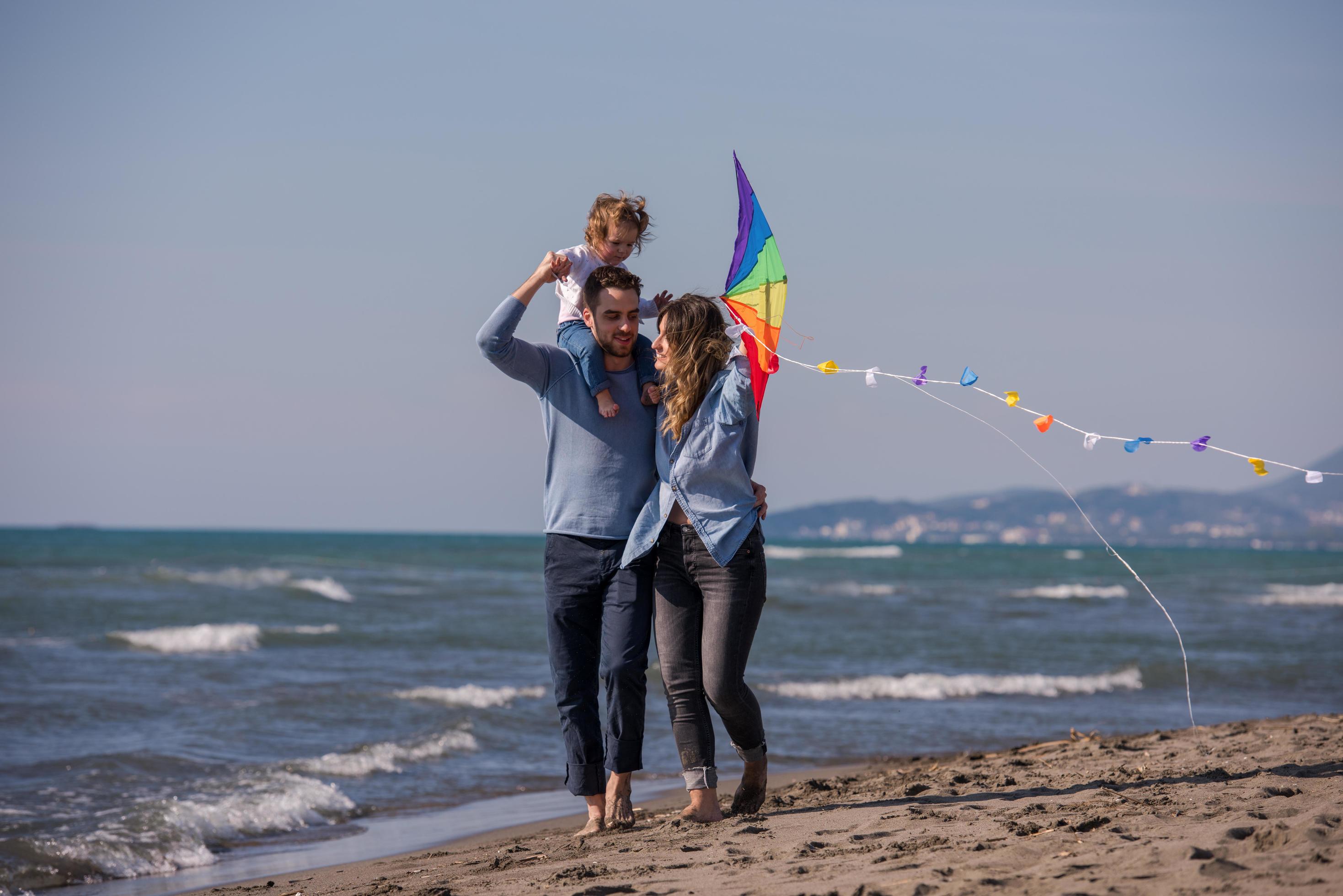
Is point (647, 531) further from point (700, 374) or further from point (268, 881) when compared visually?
Result: point (268, 881)

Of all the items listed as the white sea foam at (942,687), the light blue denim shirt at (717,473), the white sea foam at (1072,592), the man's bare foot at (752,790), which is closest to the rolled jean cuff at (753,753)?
the man's bare foot at (752,790)

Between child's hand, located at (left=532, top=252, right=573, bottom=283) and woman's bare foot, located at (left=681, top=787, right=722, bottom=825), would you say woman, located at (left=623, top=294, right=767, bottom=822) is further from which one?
child's hand, located at (left=532, top=252, right=573, bottom=283)

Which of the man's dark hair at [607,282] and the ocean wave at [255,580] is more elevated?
the man's dark hair at [607,282]

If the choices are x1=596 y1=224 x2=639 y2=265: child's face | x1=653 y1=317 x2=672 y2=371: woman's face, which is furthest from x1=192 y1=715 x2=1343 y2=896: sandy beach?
x1=596 y1=224 x2=639 y2=265: child's face

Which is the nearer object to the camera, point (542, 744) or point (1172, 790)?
point (1172, 790)

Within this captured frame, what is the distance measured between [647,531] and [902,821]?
1264mm

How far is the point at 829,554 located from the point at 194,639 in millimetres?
37855

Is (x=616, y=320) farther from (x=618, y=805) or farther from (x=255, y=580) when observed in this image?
(x=255, y=580)

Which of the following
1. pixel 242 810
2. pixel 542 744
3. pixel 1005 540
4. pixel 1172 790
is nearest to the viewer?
pixel 1172 790

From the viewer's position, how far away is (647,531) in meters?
3.31

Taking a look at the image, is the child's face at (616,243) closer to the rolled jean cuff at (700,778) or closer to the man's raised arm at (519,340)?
the man's raised arm at (519,340)

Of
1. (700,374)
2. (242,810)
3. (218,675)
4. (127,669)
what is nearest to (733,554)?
(700,374)

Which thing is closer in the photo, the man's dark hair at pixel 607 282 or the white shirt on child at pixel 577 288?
the man's dark hair at pixel 607 282

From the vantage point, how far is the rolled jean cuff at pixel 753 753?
348 cm
